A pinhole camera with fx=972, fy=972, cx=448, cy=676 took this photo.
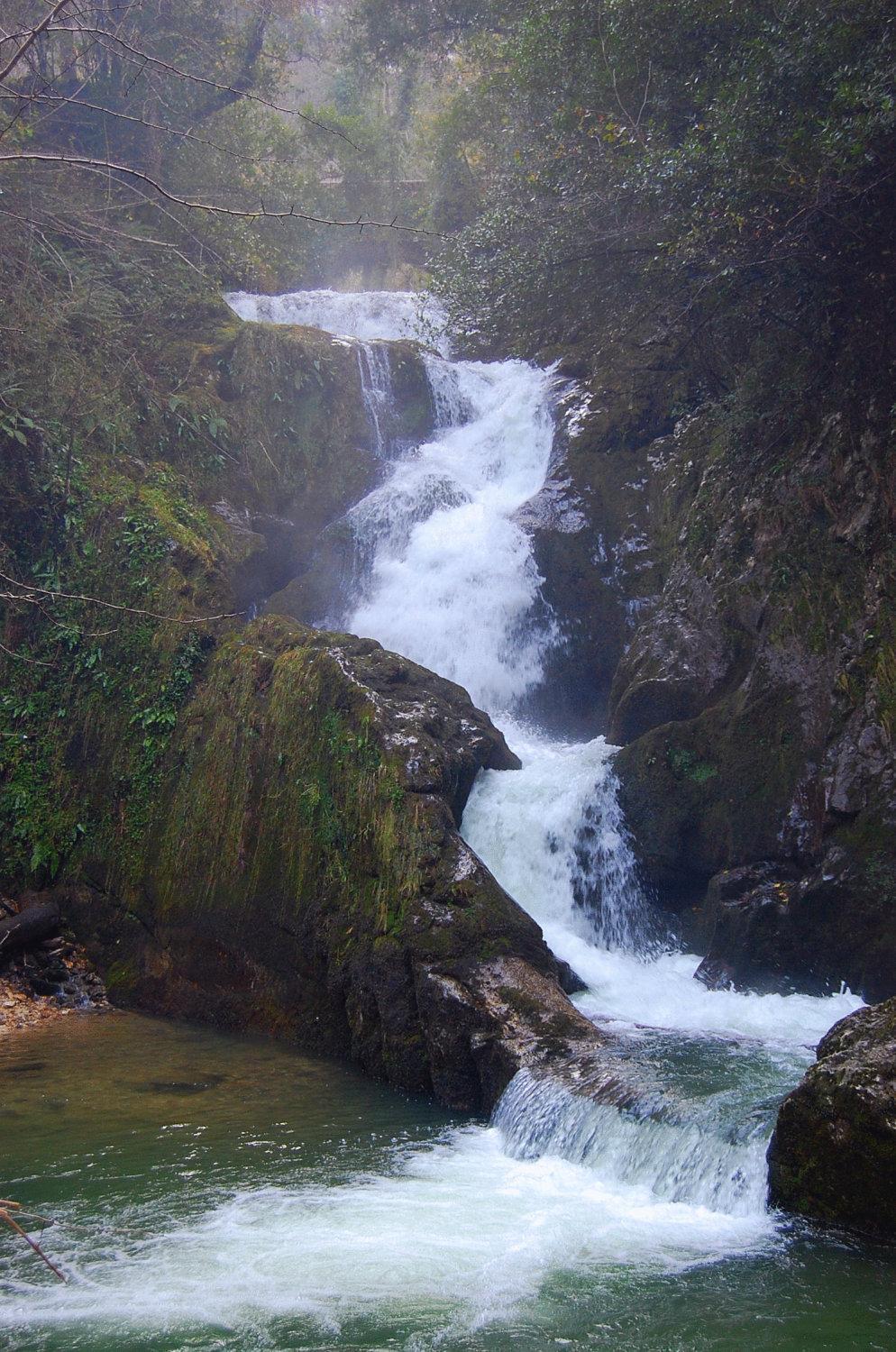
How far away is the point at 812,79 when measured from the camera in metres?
8.93

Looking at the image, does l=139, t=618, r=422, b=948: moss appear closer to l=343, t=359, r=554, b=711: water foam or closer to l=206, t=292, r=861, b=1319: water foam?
l=206, t=292, r=861, b=1319: water foam

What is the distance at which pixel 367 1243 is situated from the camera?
15.6 ft

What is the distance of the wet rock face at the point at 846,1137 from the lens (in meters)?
4.61

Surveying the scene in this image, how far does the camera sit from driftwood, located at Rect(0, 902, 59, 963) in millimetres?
9219

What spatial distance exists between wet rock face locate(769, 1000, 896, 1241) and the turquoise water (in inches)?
7.2

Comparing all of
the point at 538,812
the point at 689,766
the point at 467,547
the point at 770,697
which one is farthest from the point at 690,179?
the point at 538,812

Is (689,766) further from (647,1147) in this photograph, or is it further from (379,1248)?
(379,1248)

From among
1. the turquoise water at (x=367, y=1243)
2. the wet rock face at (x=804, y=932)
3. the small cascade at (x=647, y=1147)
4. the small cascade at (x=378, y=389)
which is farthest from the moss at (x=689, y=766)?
the small cascade at (x=378, y=389)

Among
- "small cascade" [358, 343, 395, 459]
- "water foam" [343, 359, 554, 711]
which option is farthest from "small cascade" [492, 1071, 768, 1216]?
"small cascade" [358, 343, 395, 459]

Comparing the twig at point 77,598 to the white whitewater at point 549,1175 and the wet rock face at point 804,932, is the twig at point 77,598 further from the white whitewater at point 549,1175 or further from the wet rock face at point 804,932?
the wet rock face at point 804,932

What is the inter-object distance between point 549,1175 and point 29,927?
19.6 feet

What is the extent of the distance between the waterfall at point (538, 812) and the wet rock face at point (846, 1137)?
22cm

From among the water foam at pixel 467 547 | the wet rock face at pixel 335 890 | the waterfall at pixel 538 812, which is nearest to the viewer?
the waterfall at pixel 538 812

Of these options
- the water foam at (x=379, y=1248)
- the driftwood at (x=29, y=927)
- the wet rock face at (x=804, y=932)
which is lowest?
the water foam at (x=379, y=1248)
